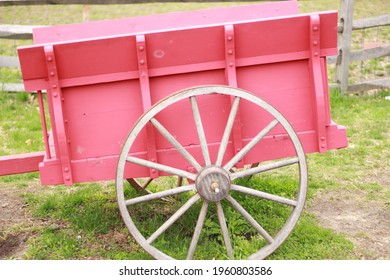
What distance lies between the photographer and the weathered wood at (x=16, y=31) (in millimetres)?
7195

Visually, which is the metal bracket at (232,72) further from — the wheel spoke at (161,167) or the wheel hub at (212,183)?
the wheel spoke at (161,167)

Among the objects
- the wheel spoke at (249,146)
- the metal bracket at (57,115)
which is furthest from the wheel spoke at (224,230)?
the metal bracket at (57,115)

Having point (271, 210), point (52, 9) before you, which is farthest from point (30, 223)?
point (52, 9)

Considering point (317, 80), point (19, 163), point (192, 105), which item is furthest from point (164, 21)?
point (19, 163)

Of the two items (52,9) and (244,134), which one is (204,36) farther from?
(52,9)

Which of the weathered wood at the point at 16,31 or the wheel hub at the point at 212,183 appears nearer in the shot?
the wheel hub at the point at 212,183

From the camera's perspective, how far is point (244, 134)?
11.6ft

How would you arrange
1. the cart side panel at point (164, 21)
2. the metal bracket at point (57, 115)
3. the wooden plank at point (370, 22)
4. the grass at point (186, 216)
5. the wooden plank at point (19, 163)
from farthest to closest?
1. the wooden plank at point (370, 22)
2. the cart side panel at point (164, 21)
3. the grass at point (186, 216)
4. the wooden plank at point (19, 163)
5. the metal bracket at point (57, 115)

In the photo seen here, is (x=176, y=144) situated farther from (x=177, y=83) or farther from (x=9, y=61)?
(x=9, y=61)

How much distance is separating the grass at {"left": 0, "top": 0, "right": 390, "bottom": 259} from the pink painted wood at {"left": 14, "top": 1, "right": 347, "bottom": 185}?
0.70 metres

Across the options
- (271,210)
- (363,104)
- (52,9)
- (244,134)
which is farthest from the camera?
(52,9)

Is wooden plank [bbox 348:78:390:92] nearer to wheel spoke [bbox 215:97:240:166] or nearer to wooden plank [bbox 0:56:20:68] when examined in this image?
wooden plank [bbox 0:56:20:68]

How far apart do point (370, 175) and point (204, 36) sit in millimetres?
2642

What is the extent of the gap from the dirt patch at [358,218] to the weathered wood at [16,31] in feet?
14.3
